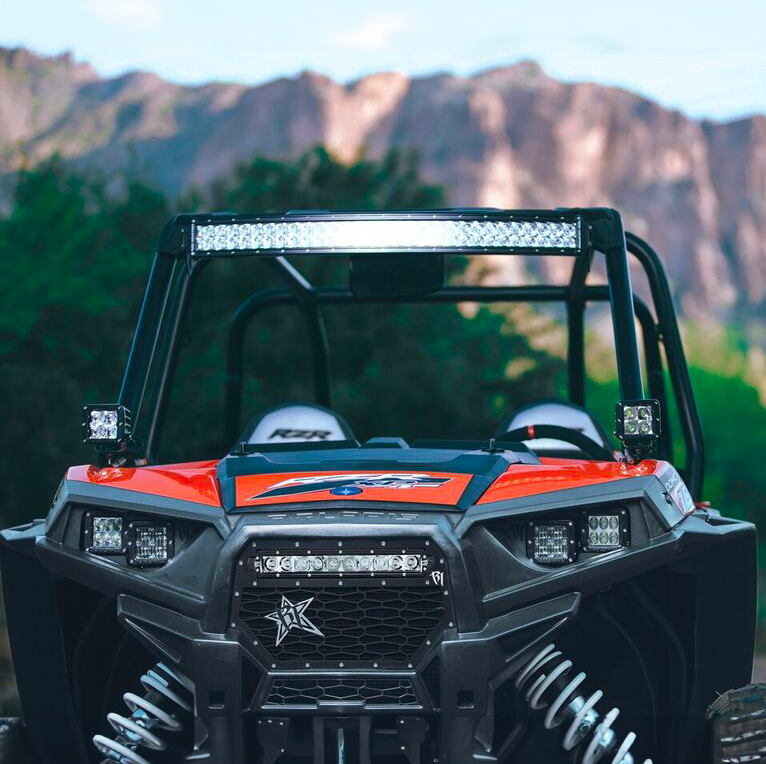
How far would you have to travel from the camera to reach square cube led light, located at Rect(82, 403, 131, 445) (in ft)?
14.4

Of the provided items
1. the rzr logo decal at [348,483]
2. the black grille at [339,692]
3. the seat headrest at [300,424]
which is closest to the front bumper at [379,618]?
the black grille at [339,692]

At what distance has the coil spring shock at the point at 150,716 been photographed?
3.77 meters

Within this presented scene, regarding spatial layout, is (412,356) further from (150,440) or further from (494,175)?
(494,175)

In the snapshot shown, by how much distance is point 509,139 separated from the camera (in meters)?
103

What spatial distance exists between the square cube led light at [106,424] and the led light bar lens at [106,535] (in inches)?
19.0

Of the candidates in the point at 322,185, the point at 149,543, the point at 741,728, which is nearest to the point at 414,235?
the point at 149,543

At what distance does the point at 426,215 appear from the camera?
15.1 feet

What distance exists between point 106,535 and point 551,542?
124cm

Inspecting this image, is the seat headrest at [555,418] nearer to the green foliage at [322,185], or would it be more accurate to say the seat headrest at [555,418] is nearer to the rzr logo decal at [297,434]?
the rzr logo decal at [297,434]

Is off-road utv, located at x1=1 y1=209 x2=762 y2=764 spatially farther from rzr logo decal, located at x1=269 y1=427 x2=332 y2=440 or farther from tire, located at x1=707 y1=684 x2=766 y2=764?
rzr logo decal, located at x1=269 y1=427 x2=332 y2=440

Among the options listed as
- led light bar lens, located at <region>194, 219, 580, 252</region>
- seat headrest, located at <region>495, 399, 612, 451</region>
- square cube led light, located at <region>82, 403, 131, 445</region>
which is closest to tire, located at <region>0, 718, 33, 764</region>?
square cube led light, located at <region>82, 403, 131, 445</region>

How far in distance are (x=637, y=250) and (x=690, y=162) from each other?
10919 centimetres

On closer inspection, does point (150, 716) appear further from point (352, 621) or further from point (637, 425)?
point (637, 425)

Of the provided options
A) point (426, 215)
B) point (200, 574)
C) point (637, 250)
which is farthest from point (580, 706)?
point (637, 250)
